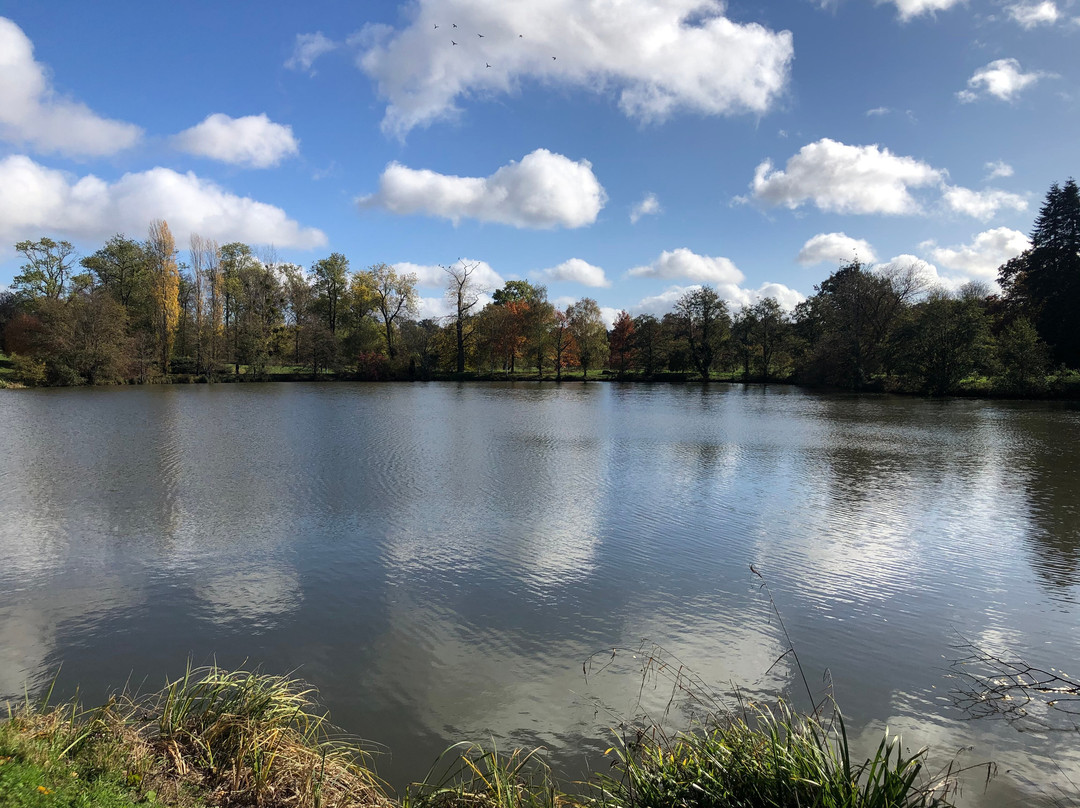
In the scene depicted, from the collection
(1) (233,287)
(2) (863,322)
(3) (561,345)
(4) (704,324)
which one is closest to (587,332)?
(3) (561,345)

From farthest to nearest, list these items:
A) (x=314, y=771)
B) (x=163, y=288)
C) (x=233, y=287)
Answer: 1. (x=233, y=287)
2. (x=163, y=288)
3. (x=314, y=771)

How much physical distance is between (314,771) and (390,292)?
203 feet

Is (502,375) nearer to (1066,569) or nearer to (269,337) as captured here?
(269,337)

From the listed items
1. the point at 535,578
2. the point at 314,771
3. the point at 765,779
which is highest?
the point at 765,779

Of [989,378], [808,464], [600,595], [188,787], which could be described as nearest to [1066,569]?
[600,595]

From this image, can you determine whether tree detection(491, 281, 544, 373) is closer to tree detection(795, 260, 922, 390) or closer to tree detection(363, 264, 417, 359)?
tree detection(363, 264, 417, 359)

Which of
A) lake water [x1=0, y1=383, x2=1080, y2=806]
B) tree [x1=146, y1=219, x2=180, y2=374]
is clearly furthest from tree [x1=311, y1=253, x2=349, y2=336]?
lake water [x1=0, y1=383, x2=1080, y2=806]

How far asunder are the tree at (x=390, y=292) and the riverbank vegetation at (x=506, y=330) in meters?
0.14

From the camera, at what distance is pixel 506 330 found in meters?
62.6

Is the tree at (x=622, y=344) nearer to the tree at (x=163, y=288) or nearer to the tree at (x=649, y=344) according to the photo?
the tree at (x=649, y=344)

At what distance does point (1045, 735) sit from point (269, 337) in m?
59.3

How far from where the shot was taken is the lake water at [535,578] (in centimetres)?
494

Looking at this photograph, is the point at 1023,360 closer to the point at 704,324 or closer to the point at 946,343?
the point at 946,343

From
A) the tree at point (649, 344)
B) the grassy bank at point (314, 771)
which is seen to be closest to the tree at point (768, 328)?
the tree at point (649, 344)
